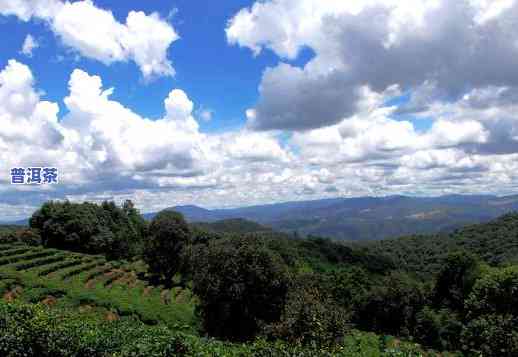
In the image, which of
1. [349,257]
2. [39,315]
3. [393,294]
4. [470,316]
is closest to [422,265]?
[349,257]

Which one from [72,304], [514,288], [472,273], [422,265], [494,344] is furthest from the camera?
[422,265]

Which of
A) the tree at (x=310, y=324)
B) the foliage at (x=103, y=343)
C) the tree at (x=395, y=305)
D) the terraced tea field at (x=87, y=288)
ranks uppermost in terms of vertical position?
the foliage at (x=103, y=343)

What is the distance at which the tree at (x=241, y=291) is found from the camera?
3612 centimetres

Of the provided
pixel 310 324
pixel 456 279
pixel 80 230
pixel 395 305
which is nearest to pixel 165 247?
pixel 80 230

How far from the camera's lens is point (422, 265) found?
17825 centimetres

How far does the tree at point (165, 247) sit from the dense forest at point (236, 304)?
17 centimetres

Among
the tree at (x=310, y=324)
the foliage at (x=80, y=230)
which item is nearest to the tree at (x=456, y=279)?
the tree at (x=310, y=324)

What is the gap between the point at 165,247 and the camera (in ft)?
211

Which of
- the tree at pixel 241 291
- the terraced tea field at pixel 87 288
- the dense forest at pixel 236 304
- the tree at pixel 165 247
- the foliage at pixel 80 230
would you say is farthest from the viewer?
the foliage at pixel 80 230

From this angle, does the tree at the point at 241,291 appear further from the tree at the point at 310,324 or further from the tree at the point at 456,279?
the tree at the point at 456,279

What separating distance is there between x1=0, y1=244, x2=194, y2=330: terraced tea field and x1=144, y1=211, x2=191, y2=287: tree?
411 centimetres

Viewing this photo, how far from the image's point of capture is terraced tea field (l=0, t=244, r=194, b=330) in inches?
1380

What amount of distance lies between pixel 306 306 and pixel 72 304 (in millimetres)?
22447

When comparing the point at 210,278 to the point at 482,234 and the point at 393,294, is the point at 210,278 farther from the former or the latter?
the point at 482,234
